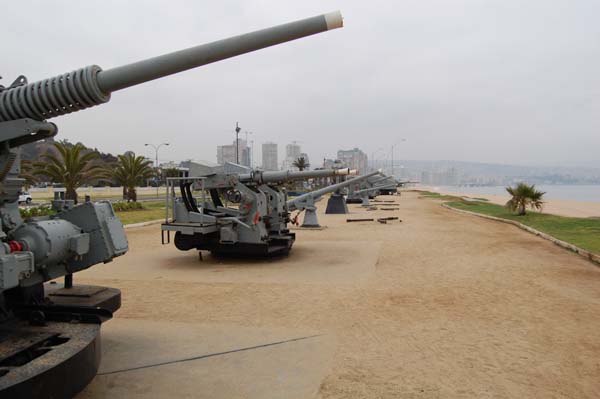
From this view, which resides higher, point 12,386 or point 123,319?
point 12,386

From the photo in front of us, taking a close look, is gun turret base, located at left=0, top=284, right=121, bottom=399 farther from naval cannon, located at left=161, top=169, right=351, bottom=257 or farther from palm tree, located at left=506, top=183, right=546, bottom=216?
palm tree, located at left=506, top=183, right=546, bottom=216

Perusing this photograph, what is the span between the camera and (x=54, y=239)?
4.21 metres

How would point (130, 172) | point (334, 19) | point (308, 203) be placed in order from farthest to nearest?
1. point (130, 172)
2. point (308, 203)
3. point (334, 19)

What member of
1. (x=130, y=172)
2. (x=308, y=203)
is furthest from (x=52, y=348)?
(x=130, y=172)

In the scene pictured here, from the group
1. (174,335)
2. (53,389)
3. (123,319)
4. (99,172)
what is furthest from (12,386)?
(99,172)

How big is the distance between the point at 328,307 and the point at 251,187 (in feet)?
16.8

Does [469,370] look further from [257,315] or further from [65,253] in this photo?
[65,253]

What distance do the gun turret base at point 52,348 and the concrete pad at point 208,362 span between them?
1.94ft

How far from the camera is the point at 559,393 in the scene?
429cm

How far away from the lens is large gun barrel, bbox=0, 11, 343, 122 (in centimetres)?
387

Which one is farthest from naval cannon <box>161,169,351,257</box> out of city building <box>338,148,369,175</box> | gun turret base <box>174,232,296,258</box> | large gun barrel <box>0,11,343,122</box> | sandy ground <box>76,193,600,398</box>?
city building <box>338,148,369,175</box>

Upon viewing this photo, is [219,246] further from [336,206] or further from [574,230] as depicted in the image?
[336,206]

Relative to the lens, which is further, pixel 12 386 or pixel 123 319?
pixel 123 319

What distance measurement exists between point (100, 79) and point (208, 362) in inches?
109
